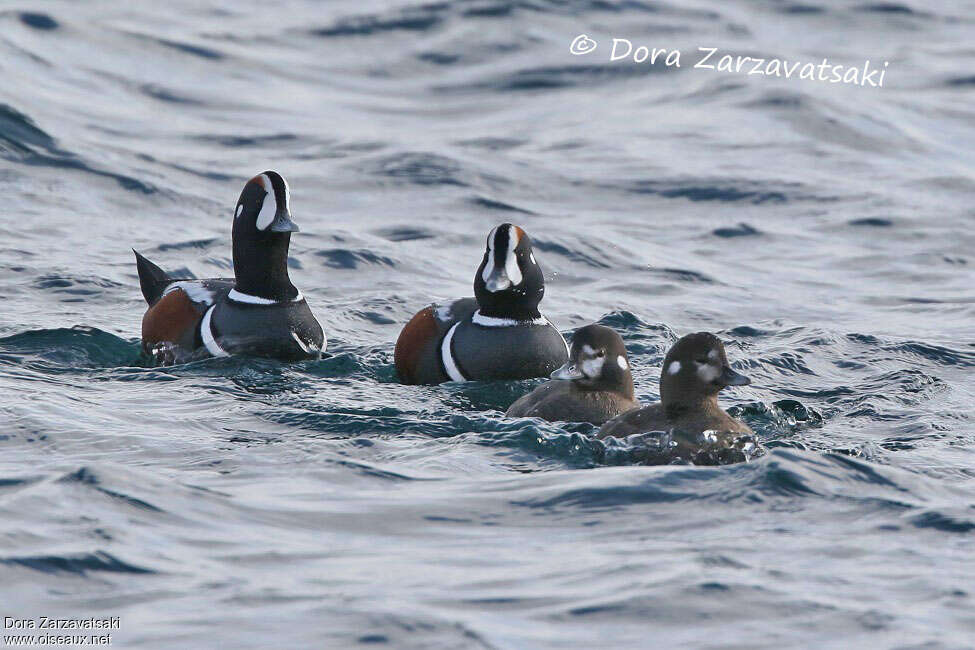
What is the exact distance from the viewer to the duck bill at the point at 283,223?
33.8 ft

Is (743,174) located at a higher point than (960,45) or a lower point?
lower

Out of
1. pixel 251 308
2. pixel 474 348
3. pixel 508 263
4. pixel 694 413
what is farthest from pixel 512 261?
pixel 694 413

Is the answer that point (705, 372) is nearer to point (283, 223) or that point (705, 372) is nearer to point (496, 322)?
point (496, 322)

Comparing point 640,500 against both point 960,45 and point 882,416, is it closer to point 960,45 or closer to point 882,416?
point 882,416

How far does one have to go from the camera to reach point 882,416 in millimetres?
9797

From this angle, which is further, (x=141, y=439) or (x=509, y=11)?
(x=509, y=11)

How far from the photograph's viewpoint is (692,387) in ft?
27.2

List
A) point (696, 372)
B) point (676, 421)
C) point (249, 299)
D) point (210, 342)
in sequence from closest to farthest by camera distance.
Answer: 1. point (676, 421)
2. point (696, 372)
3. point (210, 342)
4. point (249, 299)

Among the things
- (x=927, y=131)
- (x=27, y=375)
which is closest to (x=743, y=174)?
(x=927, y=131)

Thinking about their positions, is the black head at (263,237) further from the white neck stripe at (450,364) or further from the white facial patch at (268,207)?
the white neck stripe at (450,364)

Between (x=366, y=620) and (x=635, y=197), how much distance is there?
11.5 m

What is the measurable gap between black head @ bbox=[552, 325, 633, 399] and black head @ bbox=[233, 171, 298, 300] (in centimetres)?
237

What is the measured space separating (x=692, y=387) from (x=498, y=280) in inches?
76.5

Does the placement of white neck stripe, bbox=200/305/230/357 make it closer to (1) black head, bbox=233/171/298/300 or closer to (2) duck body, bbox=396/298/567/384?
(1) black head, bbox=233/171/298/300
